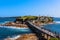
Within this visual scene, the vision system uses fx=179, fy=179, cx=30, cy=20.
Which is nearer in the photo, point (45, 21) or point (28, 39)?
point (28, 39)

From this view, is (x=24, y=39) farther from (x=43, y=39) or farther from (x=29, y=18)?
(x=29, y=18)

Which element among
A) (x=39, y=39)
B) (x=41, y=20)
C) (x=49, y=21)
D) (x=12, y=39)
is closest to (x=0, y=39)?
(x=12, y=39)

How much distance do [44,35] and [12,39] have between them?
7.90 metres

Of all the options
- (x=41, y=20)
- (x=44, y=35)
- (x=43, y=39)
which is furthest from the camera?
(x=41, y=20)

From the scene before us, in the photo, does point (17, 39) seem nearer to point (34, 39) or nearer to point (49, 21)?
point (34, 39)

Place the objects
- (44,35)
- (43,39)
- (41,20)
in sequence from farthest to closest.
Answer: (41,20)
(44,35)
(43,39)

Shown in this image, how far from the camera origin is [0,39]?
1590 inches

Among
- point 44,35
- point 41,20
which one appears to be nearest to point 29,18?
point 41,20

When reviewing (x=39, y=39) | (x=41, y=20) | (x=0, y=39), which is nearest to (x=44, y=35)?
(x=39, y=39)

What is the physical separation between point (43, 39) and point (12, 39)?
269 inches

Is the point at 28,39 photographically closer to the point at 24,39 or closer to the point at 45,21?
the point at 24,39

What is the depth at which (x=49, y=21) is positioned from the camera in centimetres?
10500

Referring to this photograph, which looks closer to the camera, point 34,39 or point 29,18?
point 34,39

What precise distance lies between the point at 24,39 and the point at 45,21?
61.9 meters
